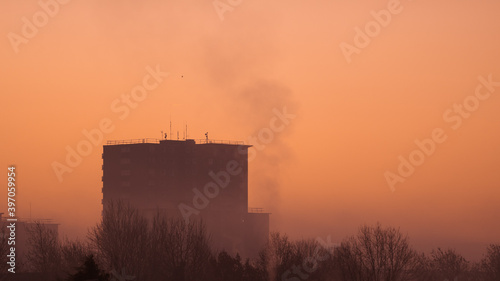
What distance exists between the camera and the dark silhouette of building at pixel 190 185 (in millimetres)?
160875

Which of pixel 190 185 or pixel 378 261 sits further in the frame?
pixel 190 185

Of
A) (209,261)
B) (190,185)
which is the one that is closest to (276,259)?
(209,261)

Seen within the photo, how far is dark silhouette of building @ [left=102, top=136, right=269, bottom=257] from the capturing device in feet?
528

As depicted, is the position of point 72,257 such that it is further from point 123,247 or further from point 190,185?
point 190,185

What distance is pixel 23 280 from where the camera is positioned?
9069 cm

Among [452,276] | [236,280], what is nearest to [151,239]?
[236,280]

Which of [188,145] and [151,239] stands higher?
[188,145]

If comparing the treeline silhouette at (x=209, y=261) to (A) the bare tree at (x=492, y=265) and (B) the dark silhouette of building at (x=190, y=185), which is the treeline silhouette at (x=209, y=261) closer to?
(A) the bare tree at (x=492, y=265)

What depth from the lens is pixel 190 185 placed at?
543ft

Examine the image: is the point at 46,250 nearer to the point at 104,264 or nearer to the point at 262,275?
the point at 104,264

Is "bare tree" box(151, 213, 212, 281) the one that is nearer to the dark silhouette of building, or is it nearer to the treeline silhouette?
the treeline silhouette

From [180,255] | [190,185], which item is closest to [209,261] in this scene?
[180,255]

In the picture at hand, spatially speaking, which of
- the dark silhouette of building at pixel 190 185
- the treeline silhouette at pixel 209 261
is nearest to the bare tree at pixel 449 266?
the treeline silhouette at pixel 209 261

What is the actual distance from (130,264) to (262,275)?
14.4m
